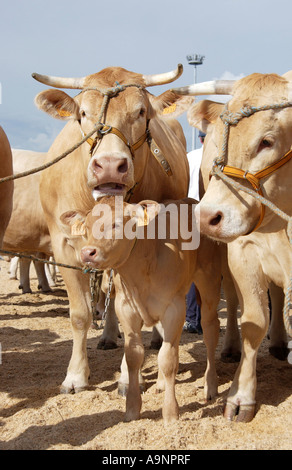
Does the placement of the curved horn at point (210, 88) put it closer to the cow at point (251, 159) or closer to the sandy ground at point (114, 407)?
the cow at point (251, 159)

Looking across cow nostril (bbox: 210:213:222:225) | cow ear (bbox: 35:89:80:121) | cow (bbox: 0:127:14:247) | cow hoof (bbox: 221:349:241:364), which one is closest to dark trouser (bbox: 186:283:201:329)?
cow hoof (bbox: 221:349:241:364)

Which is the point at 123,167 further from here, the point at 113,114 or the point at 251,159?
the point at 251,159

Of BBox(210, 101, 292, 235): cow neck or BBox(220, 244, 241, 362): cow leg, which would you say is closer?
BBox(210, 101, 292, 235): cow neck

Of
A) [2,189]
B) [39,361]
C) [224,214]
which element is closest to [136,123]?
[224,214]

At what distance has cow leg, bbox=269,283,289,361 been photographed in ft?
17.7

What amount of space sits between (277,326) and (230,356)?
1.77ft

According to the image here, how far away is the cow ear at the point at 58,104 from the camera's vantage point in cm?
415

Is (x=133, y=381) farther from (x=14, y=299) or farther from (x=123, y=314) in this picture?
(x=14, y=299)

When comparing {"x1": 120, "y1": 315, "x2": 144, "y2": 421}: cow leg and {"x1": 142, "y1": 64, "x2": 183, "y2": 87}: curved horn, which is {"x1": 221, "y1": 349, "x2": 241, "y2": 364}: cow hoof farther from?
{"x1": 142, "y1": 64, "x2": 183, "y2": 87}: curved horn

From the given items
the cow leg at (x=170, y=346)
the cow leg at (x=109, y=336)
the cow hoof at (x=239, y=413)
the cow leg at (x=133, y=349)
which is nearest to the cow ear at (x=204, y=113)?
the cow leg at (x=170, y=346)

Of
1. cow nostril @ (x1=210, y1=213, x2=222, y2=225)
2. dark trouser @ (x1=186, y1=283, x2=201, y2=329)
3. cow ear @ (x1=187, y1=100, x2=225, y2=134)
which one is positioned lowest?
dark trouser @ (x1=186, y1=283, x2=201, y2=329)

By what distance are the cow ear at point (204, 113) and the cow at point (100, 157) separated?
36 centimetres

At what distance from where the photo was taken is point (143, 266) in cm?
384

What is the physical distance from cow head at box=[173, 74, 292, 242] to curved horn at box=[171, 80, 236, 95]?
0.17 m
